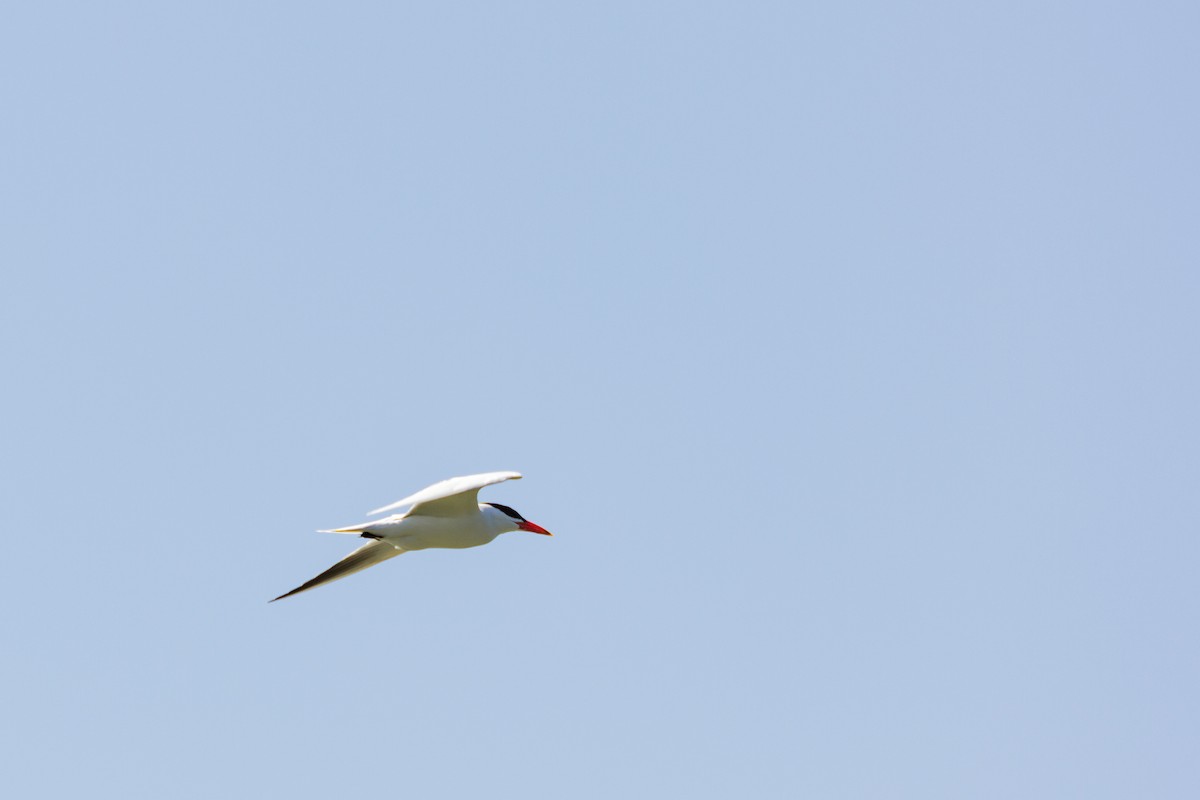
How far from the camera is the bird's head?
21438 mm

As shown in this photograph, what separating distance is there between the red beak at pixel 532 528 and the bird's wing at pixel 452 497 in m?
1.10

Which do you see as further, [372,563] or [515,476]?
[372,563]

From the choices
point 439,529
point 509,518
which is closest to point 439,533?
point 439,529

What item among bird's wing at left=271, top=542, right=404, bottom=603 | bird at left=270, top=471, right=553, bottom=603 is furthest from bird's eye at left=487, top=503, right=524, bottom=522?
bird's wing at left=271, top=542, right=404, bottom=603

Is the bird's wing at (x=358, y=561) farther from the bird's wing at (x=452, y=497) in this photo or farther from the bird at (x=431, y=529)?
the bird's wing at (x=452, y=497)

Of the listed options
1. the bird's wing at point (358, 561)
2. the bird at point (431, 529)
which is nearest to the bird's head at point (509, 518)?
the bird at point (431, 529)

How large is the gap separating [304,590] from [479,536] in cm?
241

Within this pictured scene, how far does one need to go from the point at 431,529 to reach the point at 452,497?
0.66 meters

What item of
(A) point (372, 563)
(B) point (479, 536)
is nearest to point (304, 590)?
(A) point (372, 563)

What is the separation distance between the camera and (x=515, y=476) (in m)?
18.0

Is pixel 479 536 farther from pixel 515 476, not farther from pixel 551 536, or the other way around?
pixel 515 476

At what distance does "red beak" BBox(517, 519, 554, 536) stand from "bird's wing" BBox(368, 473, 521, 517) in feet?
3.61

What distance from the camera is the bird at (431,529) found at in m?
20.2

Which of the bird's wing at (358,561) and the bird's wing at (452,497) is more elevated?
the bird's wing at (452,497)
